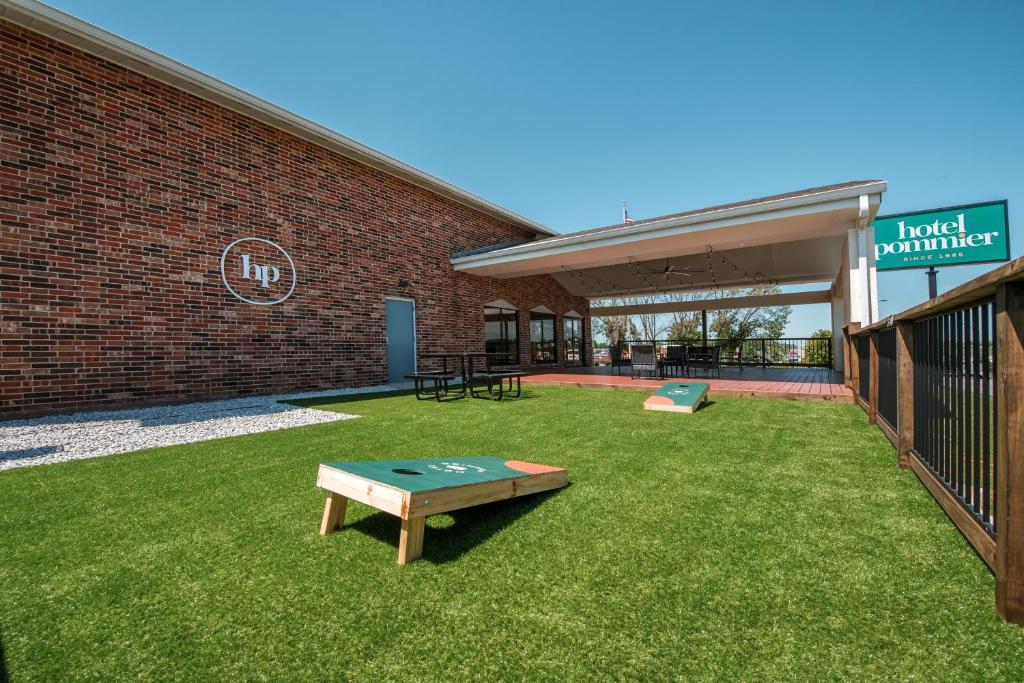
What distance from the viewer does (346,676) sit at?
4.46ft

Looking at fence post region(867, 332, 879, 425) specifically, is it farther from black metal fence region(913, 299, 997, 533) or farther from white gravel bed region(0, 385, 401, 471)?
white gravel bed region(0, 385, 401, 471)

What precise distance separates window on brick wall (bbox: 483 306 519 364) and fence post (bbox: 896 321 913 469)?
35.0ft

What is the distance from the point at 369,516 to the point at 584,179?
19.8 m

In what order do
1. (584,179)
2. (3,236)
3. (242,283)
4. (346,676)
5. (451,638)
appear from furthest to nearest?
(584,179) → (242,283) → (3,236) → (451,638) → (346,676)

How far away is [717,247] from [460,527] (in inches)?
383

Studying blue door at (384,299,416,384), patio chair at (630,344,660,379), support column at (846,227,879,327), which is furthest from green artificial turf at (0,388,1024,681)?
blue door at (384,299,416,384)

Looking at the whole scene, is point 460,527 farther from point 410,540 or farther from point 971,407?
point 971,407

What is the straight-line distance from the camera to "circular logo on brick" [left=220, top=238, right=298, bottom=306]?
8094 millimetres

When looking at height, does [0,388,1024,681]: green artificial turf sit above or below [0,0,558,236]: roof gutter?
below

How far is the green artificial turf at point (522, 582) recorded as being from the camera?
141 centimetres

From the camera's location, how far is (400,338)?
1123 cm

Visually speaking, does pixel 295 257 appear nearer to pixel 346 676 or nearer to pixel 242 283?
pixel 242 283

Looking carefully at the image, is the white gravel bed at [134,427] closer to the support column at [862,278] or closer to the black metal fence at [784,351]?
the support column at [862,278]

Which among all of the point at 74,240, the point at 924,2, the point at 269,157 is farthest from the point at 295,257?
the point at 924,2
